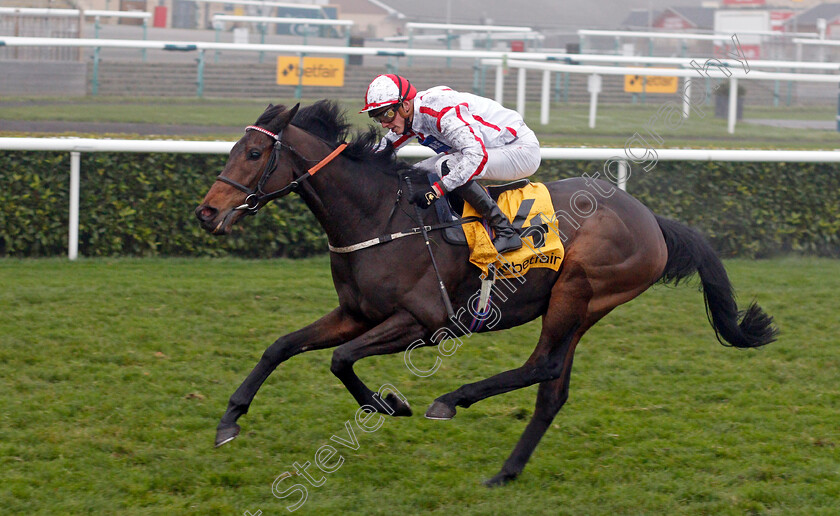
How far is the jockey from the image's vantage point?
3.58 meters

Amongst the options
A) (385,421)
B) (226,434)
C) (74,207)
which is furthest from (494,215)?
(74,207)

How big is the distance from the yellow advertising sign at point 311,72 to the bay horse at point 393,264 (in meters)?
7.00

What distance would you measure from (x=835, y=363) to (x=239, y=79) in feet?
26.1

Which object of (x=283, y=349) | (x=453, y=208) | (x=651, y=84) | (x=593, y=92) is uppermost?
(x=651, y=84)

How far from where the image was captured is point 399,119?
3.72 metres

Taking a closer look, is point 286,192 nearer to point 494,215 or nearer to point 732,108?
point 494,215

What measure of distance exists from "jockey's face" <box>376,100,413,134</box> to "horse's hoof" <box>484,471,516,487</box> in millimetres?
1457

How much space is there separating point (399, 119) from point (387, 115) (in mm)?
73

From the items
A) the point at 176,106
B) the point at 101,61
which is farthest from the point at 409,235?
the point at 101,61

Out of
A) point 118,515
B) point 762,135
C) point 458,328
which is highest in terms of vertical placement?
point 762,135

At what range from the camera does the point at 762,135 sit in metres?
9.92

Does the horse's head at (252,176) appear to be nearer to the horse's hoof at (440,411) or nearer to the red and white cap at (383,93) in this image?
the red and white cap at (383,93)

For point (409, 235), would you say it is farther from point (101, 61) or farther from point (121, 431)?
point (101, 61)

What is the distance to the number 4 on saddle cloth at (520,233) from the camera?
146 inches
